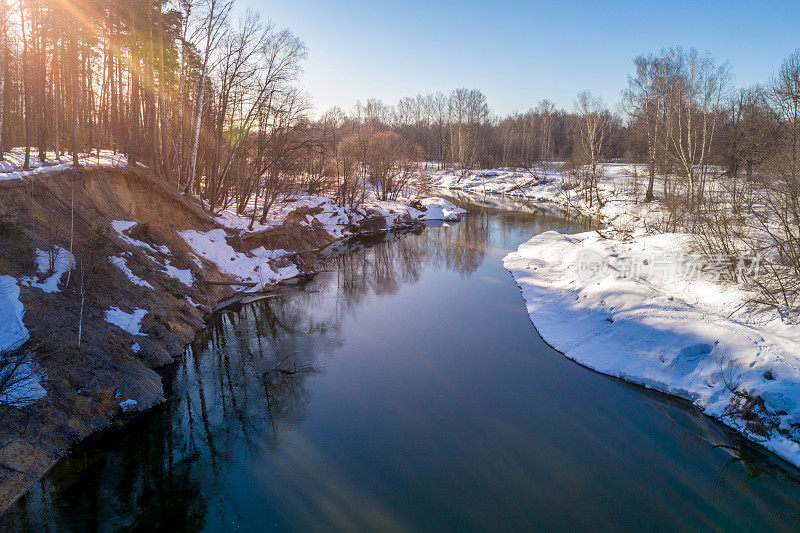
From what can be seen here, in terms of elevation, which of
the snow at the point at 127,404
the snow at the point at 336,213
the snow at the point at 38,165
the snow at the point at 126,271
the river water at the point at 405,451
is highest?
the snow at the point at 38,165

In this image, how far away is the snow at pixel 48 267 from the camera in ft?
36.1

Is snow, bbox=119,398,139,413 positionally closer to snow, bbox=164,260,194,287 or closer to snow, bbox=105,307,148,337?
snow, bbox=105,307,148,337

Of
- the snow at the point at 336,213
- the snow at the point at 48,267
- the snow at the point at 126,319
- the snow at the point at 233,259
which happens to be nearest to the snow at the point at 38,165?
the snow at the point at 48,267

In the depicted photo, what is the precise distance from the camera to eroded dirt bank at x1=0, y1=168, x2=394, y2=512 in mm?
8430

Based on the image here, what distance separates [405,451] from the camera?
8.95 metres

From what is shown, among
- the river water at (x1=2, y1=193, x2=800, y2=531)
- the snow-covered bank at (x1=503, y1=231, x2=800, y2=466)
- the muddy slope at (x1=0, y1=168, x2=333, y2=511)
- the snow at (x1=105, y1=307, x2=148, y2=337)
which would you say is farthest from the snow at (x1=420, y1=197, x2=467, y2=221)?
the snow at (x1=105, y1=307, x2=148, y2=337)

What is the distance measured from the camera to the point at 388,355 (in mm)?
13367

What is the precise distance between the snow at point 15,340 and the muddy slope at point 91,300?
18cm

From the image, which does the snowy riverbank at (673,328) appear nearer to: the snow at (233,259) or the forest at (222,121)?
the forest at (222,121)

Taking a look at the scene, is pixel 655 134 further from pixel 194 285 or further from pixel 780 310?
pixel 194 285

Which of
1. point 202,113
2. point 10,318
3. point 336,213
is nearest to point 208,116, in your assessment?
point 202,113

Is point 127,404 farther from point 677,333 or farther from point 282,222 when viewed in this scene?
point 282,222

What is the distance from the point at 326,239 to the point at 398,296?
1272 cm

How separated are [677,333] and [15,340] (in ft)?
51.0
